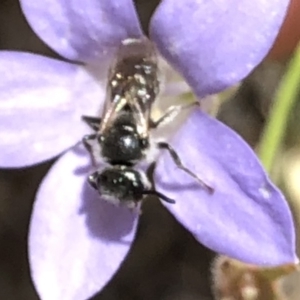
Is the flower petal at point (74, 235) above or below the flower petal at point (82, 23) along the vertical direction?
below

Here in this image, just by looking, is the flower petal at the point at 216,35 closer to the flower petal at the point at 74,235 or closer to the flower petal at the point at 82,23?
the flower petal at the point at 82,23

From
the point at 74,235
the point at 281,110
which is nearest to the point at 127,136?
the point at 74,235

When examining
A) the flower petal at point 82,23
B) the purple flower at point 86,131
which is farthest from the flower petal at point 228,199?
the flower petal at point 82,23

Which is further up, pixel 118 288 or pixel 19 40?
pixel 19 40

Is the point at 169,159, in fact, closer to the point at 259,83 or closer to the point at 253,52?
the point at 253,52

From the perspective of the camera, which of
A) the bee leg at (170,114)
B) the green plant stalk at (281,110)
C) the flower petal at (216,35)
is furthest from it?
the green plant stalk at (281,110)

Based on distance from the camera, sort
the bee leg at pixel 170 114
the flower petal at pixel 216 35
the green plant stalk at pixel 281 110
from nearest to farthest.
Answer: the flower petal at pixel 216 35, the bee leg at pixel 170 114, the green plant stalk at pixel 281 110

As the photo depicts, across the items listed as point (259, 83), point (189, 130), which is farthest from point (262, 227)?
point (259, 83)

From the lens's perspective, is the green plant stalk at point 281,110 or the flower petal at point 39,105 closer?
the flower petal at point 39,105
